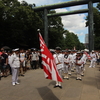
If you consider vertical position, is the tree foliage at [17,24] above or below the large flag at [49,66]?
above

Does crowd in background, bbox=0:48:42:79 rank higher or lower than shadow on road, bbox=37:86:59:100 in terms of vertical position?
higher

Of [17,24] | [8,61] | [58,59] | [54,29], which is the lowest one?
[8,61]

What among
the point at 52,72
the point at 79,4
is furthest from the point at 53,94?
the point at 79,4

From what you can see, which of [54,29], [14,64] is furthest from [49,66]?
[54,29]

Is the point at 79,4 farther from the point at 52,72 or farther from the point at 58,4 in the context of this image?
the point at 52,72

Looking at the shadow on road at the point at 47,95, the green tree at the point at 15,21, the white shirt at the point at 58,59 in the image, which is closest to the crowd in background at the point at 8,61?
the white shirt at the point at 58,59

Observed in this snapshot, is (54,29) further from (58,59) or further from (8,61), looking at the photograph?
(58,59)

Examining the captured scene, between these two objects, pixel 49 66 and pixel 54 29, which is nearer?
pixel 49 66

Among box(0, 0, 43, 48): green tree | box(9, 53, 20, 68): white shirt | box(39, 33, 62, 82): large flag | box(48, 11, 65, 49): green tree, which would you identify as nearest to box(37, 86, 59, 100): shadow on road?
box(39, 33, 62, 82): large flag

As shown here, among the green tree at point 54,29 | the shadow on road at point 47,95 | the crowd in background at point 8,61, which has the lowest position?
the shadow on road at point 47,95

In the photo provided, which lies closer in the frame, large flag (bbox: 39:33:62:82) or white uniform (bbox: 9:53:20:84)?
large flag (bbox: 39:33:62:82)

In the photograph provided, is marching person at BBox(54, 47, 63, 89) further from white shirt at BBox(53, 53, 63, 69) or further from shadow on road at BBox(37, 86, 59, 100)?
shadow on road at BBox(37, 86, 59, 100)

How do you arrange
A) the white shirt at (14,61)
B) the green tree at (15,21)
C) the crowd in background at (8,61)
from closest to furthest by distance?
1. the white shirt at (14,61)
2. the crowd in background at (8,61)
3. the green tree at (15,21)

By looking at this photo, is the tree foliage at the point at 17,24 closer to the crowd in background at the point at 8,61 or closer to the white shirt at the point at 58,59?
the crowd in background at the point at 8,61
